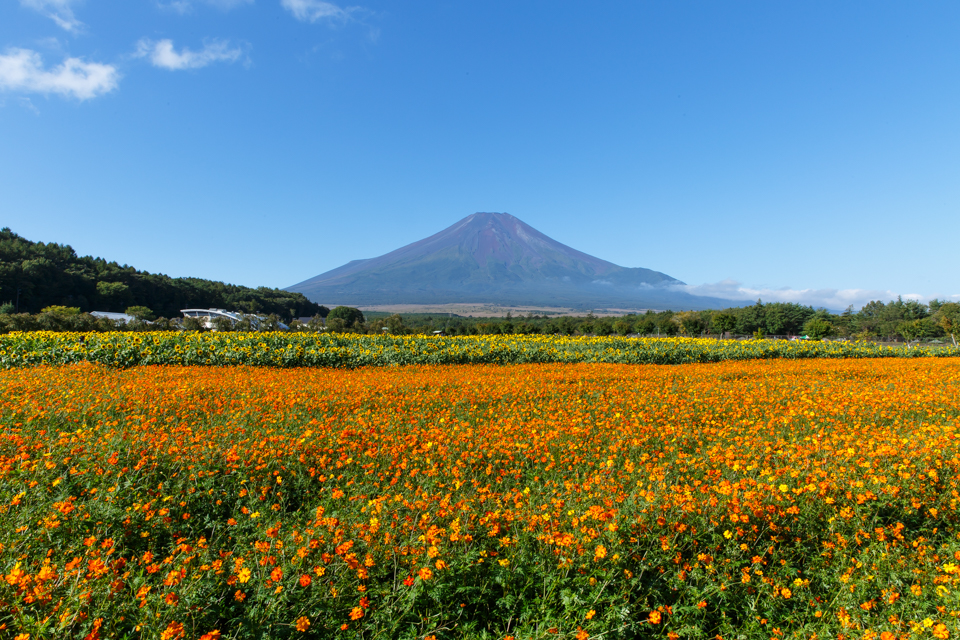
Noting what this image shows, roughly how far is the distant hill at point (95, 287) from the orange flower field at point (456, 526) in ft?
197

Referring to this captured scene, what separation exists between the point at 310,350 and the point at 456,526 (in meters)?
11.1

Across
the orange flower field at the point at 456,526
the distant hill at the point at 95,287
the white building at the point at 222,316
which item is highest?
the distant hill at the point at 95,287

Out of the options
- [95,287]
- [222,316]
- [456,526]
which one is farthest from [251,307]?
[456,526]

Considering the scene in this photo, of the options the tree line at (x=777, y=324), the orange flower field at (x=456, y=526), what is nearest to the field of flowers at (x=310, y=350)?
the orange flower field at (x=456, y=526)

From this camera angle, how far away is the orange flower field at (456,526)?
7.62 feet

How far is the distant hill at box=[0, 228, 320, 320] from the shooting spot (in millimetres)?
49125

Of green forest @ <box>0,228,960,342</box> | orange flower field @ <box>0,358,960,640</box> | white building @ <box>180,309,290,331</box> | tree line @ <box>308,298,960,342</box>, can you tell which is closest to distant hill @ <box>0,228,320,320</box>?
green forest @ <box>0,228,960,342</box>

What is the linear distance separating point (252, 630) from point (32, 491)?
8.30 feet

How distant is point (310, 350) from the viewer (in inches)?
507

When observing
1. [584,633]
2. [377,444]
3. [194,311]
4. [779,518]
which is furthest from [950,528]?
[194,311]

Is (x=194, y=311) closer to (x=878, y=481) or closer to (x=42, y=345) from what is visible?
(x=42, y=345)

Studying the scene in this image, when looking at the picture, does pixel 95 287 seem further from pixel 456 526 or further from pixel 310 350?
pixel 456 526

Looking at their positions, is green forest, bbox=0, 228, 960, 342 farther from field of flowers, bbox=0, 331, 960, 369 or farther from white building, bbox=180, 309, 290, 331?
field of flowers, bbox=0, 331, 960, 369

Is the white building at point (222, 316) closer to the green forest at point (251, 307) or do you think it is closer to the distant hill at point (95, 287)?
the green forest at point (251, 307)
